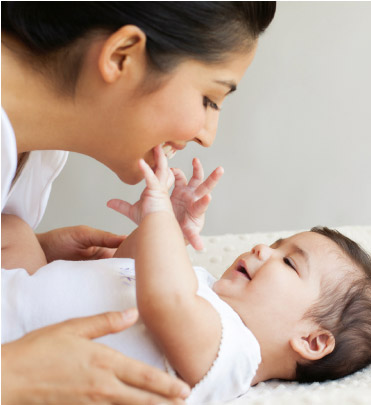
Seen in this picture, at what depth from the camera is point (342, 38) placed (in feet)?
8.39

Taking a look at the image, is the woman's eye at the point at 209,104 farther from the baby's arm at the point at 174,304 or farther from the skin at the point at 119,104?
the baby's arm at the point at 174,304

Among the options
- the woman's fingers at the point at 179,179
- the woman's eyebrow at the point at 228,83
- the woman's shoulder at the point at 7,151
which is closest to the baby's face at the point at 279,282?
the woman's fingers at the point at 179,179

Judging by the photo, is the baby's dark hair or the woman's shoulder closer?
the woman's shoulder

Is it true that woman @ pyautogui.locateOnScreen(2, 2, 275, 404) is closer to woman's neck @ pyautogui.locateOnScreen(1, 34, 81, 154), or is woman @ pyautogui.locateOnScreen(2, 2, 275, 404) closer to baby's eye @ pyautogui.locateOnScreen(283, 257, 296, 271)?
woman's neck @ pyautogui.locateOnScreen(1, 34, 81, 154)

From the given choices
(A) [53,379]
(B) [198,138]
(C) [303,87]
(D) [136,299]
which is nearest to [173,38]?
(B) [198,138]

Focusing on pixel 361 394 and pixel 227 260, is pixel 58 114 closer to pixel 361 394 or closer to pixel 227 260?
pixel 227 260

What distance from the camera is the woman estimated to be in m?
0.85

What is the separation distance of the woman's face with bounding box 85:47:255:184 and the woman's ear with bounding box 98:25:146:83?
0.04 meters

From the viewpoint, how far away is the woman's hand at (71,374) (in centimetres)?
84

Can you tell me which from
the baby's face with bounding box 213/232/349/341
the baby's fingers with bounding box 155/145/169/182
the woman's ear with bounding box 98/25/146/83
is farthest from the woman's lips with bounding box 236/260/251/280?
the woman's ear with bounding box 98/25/146/83

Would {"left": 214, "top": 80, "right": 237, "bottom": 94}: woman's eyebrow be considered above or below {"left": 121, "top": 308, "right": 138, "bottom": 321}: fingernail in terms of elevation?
above

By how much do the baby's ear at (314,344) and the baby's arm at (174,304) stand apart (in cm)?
20

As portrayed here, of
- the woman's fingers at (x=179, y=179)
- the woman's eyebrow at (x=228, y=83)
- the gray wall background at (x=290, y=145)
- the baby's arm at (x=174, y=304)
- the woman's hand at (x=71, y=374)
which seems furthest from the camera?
the gray wall background at (x=290, y=145)

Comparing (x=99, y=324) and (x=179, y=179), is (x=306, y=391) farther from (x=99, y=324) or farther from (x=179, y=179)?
(x=179, y=179)
